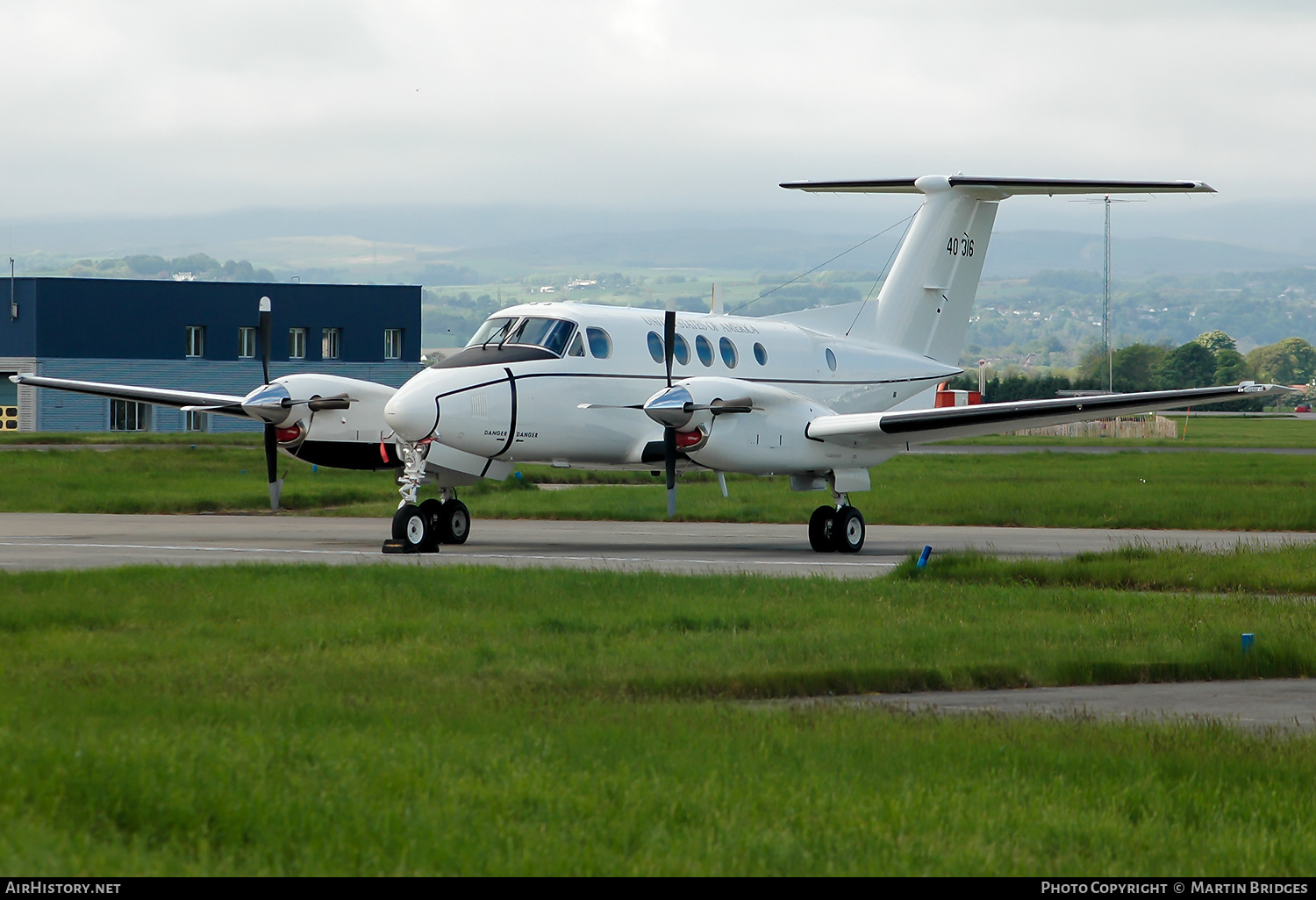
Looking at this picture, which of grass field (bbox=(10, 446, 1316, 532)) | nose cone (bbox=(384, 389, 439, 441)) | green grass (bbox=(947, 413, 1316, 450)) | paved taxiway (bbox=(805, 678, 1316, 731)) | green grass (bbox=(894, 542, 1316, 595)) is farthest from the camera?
green grass (bbox=(947, 413, 1316, 450))

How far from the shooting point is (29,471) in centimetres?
3731

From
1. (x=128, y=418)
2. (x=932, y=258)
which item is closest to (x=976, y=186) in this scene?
(x=932, y=258)

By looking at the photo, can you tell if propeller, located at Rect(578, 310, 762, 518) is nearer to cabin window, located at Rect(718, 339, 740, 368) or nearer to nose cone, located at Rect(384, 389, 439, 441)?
cabin window, located at Rect(718, 339, 740, 368)

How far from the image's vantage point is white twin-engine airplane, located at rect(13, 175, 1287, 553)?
843 inches

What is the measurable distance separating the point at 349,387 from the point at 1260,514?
61.8 ft

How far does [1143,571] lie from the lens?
1827cm

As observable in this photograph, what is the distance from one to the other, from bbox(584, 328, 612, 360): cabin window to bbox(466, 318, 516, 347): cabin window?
4.22 feet

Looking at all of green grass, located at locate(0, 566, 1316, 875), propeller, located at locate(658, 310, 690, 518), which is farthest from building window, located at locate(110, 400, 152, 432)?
green grass, located at locate(0, 566, 1316, 875)

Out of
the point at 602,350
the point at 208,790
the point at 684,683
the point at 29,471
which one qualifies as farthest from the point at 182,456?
Answer: the point at 208,790

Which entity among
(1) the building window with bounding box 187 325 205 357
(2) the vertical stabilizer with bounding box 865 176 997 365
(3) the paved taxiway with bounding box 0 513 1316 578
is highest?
(1) the building window with bounding box 187 325 205 357

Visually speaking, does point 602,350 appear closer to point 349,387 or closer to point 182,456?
point 349,387

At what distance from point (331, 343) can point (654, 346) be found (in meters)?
64.7

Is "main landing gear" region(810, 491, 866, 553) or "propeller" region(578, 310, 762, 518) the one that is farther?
"main landing gear" region(810, 491, 866, 553)

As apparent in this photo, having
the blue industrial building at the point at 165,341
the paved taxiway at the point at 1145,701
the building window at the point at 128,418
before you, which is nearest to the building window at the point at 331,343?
the blue industrial building at the point at 165,341
